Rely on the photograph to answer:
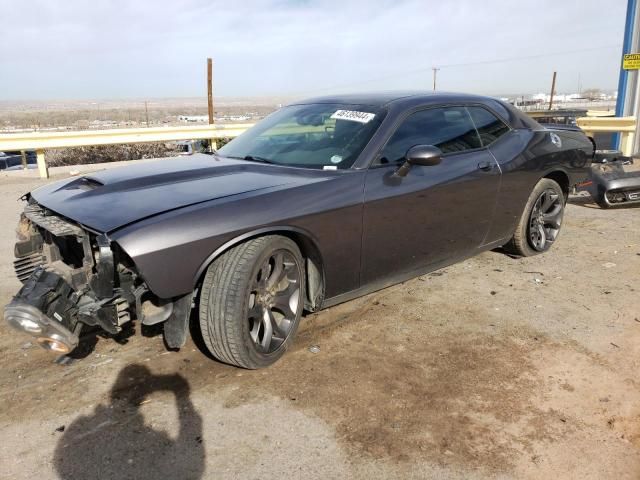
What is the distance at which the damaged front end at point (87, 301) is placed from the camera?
2588mm

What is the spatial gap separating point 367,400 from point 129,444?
3.89 ft

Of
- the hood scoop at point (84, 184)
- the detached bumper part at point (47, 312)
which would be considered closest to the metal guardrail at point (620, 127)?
the hood scoop at point (84, 184)

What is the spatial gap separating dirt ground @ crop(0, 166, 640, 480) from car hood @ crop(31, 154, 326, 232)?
96cm

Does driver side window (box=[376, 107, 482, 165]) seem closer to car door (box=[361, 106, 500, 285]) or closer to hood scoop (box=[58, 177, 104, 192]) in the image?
car door (box=[361, 106, 500, 285])

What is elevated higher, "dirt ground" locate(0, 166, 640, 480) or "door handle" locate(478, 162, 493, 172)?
"door handle" locate(478, 162, 493, 172)

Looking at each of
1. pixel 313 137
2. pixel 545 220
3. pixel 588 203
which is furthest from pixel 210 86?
pixel 313 137

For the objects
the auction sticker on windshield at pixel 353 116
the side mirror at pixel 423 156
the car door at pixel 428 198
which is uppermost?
the auction sticker on windshield at pixel 353 116

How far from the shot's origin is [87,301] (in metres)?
2.73

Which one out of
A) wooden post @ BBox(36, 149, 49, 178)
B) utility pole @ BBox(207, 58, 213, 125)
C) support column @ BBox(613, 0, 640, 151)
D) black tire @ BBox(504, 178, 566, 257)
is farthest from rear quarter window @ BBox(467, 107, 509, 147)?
utility pole @ BBox(207, 58, 213, 125)

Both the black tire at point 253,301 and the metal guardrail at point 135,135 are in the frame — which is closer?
the black tire at point 253,301

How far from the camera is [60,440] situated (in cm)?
247

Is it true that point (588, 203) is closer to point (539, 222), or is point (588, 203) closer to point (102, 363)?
point (539, 222)

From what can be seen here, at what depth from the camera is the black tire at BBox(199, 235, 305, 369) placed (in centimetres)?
279

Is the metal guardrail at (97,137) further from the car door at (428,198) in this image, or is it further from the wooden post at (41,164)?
the car door at (428,198)
